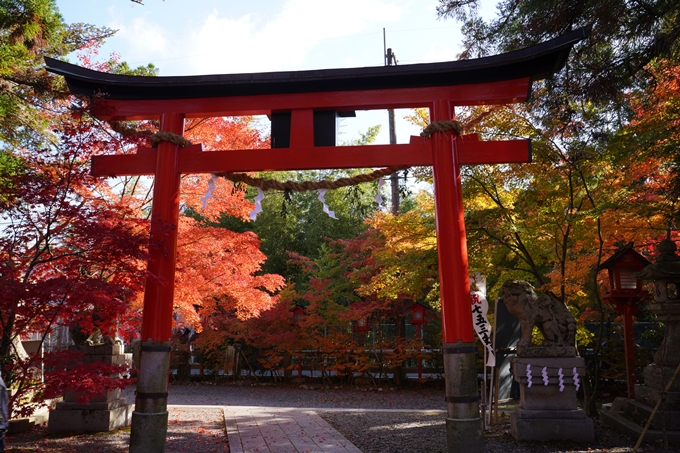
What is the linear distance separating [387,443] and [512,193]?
5.02 m

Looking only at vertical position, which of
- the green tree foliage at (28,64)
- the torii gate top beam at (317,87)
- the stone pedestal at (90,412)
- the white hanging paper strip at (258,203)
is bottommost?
the stone pedestal at (90,412)

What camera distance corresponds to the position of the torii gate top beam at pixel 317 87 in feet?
20.3

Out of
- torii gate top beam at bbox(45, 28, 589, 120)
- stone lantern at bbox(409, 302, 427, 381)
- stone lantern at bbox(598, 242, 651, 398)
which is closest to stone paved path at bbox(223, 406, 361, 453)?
torii gate top beam at bbox(45, 28, 589, 120)

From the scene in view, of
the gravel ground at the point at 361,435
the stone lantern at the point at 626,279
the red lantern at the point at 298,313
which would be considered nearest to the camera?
the gravel ground at the point at 361,435

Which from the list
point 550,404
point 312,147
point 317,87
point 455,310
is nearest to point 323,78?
point 317,87

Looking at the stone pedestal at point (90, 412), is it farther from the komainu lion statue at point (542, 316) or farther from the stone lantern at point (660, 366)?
the stone lantern at point (660, 366)

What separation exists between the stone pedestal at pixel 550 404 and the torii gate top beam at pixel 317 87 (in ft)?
11.8

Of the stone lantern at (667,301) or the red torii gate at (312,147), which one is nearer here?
the red torii gate at (312,147)

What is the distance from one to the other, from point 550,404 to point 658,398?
4.65 feet

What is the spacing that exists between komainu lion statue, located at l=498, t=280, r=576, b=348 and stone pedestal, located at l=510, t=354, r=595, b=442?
0.31m

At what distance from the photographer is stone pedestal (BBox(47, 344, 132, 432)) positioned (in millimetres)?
7891

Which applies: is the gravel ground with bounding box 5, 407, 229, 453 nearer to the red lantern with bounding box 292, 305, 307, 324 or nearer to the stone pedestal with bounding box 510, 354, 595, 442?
the stone pedestal with bounding box 510, 354, 595, 442

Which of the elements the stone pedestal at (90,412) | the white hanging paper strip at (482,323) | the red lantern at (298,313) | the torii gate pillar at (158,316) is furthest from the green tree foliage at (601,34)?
the red lantern at (298,313)

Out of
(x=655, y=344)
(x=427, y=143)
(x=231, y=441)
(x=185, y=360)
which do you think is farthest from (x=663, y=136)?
(x=185, y=360)
